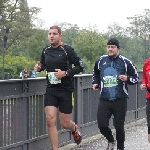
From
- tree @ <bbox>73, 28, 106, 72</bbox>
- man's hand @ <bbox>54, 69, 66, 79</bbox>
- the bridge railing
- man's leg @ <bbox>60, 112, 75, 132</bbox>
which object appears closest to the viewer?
the bridge railing

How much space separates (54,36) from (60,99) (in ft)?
3.08

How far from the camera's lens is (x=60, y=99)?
7.15 m

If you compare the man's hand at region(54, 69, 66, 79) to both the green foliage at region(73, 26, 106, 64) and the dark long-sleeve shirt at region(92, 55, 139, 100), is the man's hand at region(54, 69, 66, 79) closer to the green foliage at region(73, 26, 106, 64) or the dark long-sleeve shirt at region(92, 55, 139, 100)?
the dark long-sleeve shirt at region(92, 55, 139, 100)

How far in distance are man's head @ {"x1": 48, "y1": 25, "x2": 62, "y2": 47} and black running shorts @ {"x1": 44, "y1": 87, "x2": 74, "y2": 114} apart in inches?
26.9

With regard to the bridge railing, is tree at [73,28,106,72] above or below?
above

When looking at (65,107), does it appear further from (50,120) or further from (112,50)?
(112,50)

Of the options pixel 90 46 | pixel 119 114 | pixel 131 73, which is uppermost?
pixel 90 46

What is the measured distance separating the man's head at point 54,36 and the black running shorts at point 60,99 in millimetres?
684

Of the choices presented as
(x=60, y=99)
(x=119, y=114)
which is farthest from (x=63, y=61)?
(x=119, y=114)

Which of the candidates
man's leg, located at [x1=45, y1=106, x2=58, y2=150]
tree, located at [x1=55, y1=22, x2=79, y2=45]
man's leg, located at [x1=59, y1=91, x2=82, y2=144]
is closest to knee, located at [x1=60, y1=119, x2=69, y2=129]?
man's leg, located at [x1=59, y1=91, x2=82, y2=144]

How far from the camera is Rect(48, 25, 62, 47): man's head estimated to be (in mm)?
7062

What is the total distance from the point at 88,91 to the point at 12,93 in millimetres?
3041

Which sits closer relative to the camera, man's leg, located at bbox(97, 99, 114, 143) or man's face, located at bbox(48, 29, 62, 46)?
man's face, located at bbox(48, 29, 62, 46)

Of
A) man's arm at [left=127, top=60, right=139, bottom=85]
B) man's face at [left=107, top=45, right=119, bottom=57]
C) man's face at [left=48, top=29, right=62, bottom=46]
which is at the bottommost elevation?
man's arm at [left=127, top=60, right=139, bottom=85]
